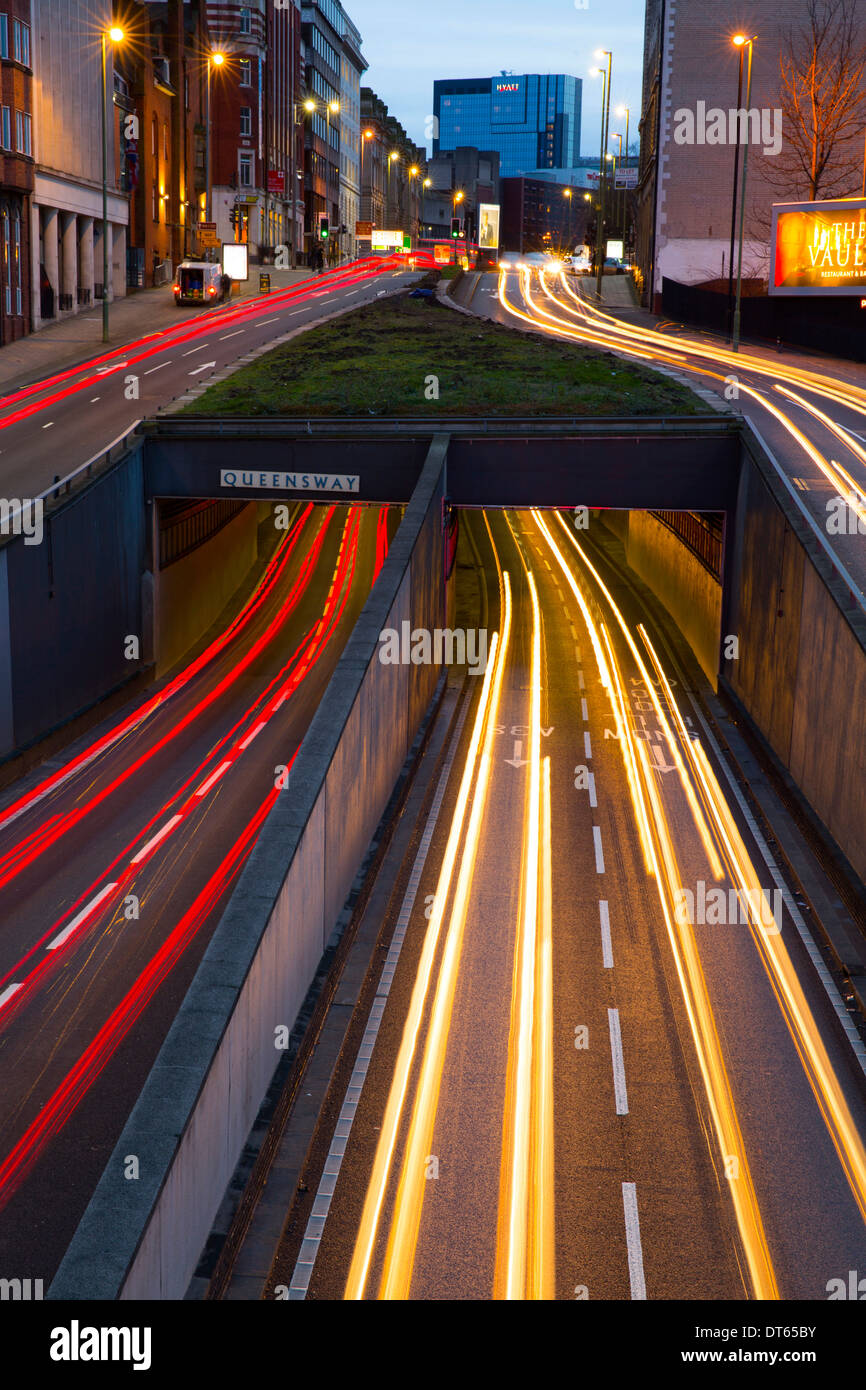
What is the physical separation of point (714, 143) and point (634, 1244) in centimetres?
7555

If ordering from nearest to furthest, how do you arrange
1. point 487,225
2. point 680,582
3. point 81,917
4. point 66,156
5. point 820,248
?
point 81,917, point 680,582, point 820,248, point 66,156, point 487,225

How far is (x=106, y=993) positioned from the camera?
1838cm

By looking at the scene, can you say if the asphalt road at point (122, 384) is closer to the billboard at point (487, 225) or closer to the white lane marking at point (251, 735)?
the white lane marking at point (251, 735)

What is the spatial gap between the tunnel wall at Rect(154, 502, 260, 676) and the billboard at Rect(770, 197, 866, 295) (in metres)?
24.0

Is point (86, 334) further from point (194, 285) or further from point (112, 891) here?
point (112, 891)

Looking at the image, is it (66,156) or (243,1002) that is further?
(66,156)

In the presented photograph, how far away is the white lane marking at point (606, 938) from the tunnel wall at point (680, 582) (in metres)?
16.0

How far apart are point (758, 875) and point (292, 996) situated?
377 inches

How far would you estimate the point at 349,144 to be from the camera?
165m

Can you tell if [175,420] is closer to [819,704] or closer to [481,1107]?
[819,704]

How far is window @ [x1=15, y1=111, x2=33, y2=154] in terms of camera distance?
5447 centimetres

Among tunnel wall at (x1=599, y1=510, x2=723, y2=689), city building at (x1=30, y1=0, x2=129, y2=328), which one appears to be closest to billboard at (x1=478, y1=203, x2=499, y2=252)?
city building at (x1=30, y1=0, x2=129, y2=328)

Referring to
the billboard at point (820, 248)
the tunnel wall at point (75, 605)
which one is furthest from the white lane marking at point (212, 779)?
the billboard at point (820, 248)

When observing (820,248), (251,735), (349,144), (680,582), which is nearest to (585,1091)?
(251,735)
